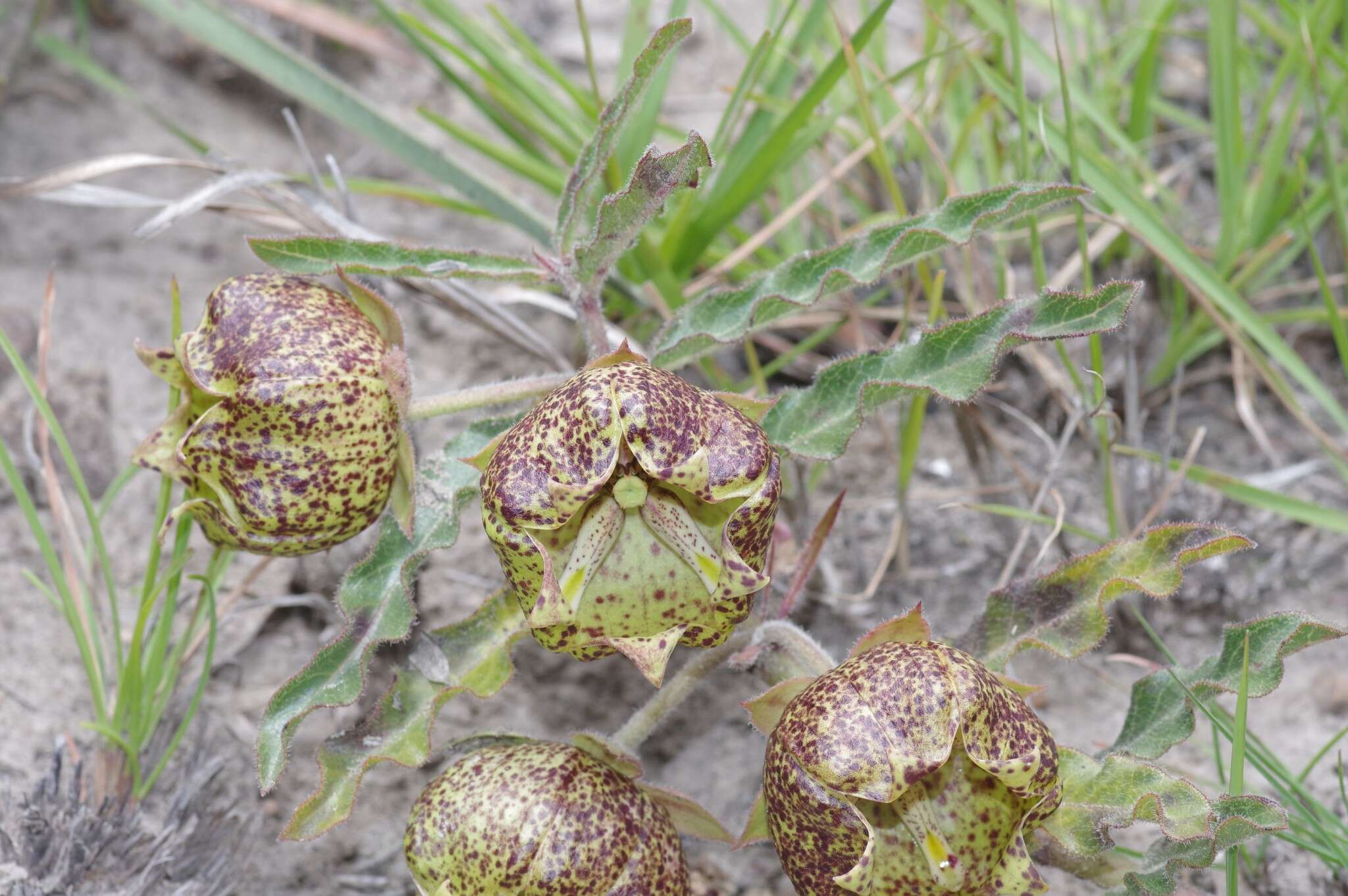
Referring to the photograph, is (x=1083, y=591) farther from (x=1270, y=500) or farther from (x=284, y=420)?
(x=284, y=420)

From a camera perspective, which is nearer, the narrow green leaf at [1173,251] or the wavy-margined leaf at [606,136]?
the wavy-margined leaf at [606,136]

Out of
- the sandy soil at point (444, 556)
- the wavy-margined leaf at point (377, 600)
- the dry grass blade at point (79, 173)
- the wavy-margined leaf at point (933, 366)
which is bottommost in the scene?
the sandy soil at point (444, 556)

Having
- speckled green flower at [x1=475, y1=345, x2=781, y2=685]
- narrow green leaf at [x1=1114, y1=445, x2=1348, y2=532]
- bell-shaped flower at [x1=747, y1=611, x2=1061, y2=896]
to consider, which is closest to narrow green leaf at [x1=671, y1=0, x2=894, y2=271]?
narrow green leaf at [x1=1114, y1=445, x2=1348, y2=532]

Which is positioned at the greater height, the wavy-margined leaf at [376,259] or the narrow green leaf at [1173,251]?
the narrow green leaf at [1173,251]

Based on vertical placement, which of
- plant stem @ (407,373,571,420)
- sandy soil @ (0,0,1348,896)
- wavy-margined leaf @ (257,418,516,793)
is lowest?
sandy soil @ (0,0,1348,896)

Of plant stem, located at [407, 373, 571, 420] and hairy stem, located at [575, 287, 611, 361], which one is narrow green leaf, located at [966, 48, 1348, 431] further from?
plant stem, located at [407, 373, 571, 420]

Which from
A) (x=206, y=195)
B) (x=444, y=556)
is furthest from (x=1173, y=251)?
(x=206, y=195)

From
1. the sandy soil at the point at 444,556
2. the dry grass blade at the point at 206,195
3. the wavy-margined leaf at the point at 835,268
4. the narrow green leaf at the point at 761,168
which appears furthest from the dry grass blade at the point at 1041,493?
the dry grass blade at the point at 206,195

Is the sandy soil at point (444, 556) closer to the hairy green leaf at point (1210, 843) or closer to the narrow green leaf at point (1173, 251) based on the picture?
the narrow green leaf at point (1173, 251)
